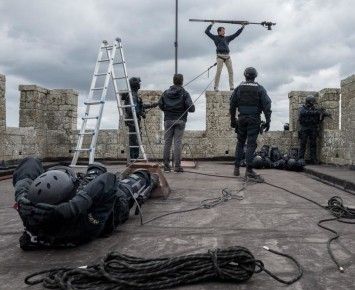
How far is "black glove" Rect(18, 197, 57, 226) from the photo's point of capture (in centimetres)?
297

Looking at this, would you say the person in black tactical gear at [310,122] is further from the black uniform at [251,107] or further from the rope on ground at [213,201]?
the rope on ground at [213,201]

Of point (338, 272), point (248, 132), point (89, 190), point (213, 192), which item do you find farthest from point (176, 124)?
point (338, 272)

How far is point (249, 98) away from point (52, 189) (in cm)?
489

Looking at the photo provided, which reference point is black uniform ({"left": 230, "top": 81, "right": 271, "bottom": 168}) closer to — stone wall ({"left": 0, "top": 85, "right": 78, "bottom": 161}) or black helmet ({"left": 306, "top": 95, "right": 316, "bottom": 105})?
black helmet ({"left": 306, "top": 95, "right": 316, "bottom": 105})

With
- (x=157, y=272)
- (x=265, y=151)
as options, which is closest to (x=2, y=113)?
(x=265, y=151)

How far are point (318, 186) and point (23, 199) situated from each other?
514 cm

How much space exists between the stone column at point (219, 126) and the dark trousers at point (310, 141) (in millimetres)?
1696

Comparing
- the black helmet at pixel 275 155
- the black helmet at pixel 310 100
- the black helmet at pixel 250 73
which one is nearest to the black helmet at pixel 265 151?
the black helmet at pixel 275 155

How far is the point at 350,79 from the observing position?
9.20m

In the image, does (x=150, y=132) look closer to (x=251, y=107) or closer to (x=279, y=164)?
(x=279, y=164)

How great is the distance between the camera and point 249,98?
741cm

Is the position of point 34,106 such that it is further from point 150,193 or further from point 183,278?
point 183,278

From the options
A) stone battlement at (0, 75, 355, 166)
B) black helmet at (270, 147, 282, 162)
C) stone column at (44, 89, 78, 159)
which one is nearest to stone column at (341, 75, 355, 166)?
stone battlement at (0, 75, 355, 166)

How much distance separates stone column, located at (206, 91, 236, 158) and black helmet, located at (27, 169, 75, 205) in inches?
331
